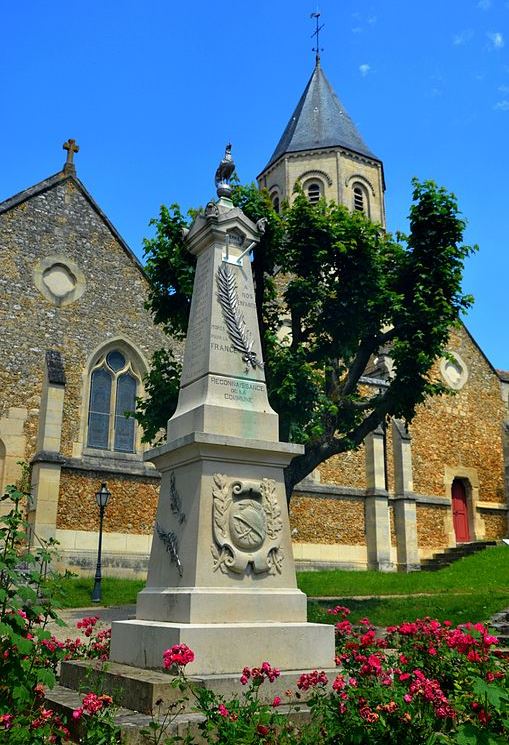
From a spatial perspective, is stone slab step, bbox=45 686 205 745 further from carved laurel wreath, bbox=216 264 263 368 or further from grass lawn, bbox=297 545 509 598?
grass lawn, bbox=297 545 509 598

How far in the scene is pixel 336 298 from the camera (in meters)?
13.8

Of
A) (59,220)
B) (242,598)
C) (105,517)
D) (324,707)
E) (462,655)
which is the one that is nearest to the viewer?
(324,707)

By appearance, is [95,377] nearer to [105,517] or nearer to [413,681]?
[105,517]

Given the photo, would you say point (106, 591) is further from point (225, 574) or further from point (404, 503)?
point (225, 574)

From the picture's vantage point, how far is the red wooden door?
25281 mm

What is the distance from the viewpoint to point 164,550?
6.00 meters

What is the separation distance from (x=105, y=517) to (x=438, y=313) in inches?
375

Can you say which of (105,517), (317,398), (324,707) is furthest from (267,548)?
(105,517)

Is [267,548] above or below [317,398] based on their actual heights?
below

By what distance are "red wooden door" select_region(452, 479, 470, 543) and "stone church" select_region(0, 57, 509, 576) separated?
37 mm

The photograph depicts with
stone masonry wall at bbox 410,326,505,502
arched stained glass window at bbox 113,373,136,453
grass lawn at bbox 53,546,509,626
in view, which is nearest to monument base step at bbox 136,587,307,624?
grass lawn at bbox 53,546,509,626

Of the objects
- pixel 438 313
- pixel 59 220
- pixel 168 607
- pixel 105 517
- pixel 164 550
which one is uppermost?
pixel 59 220

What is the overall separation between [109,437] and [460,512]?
13.5m

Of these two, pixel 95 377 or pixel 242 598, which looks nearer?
pixel 242 598
